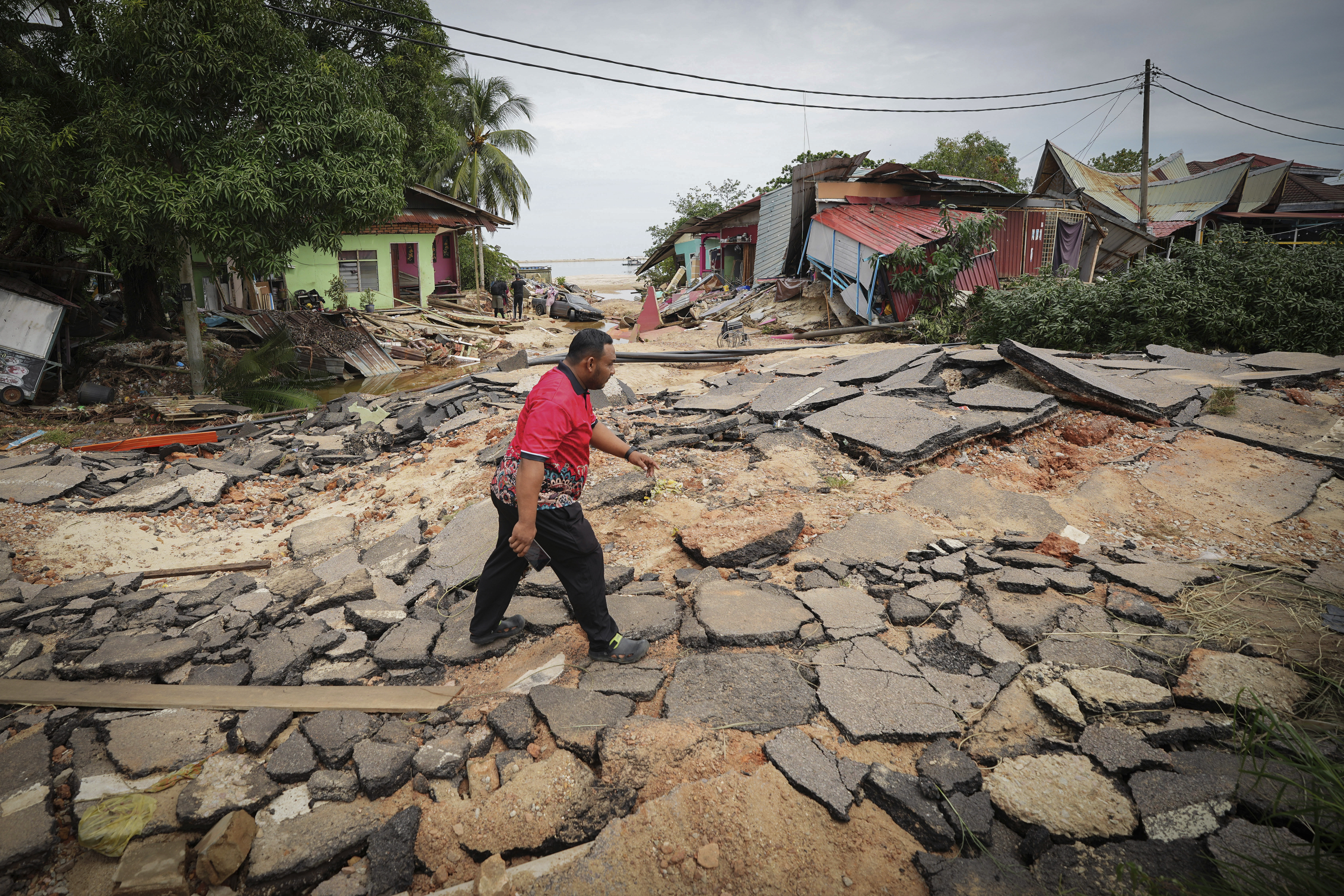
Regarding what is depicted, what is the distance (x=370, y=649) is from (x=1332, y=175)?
3887cm

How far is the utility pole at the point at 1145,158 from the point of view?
53.3 ft

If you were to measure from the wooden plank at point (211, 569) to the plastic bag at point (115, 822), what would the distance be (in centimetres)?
259

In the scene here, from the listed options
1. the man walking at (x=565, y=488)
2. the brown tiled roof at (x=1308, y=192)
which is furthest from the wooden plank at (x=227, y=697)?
the brown tiled roof at (x=1308, y=192)

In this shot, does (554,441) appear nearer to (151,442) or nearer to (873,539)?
(873,539)

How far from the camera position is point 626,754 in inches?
94.6

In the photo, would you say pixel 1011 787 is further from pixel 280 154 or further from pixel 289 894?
pixel 280 154

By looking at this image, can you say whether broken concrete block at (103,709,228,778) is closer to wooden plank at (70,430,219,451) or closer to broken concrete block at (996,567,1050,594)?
broken concrete block at (996,567,1050,594)

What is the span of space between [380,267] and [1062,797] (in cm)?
2061

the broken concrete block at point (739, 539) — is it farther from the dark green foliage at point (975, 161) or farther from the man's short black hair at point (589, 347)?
the dark green foliage at point (975, 161)

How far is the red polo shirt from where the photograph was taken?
2.64 m

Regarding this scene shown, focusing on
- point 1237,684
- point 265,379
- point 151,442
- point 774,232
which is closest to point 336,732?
point 1237,684

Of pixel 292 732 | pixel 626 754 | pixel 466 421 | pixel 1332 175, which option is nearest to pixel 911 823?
pixel 626 754

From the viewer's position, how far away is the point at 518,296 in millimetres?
20422

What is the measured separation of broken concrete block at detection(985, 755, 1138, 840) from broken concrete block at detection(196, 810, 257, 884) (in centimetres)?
248
